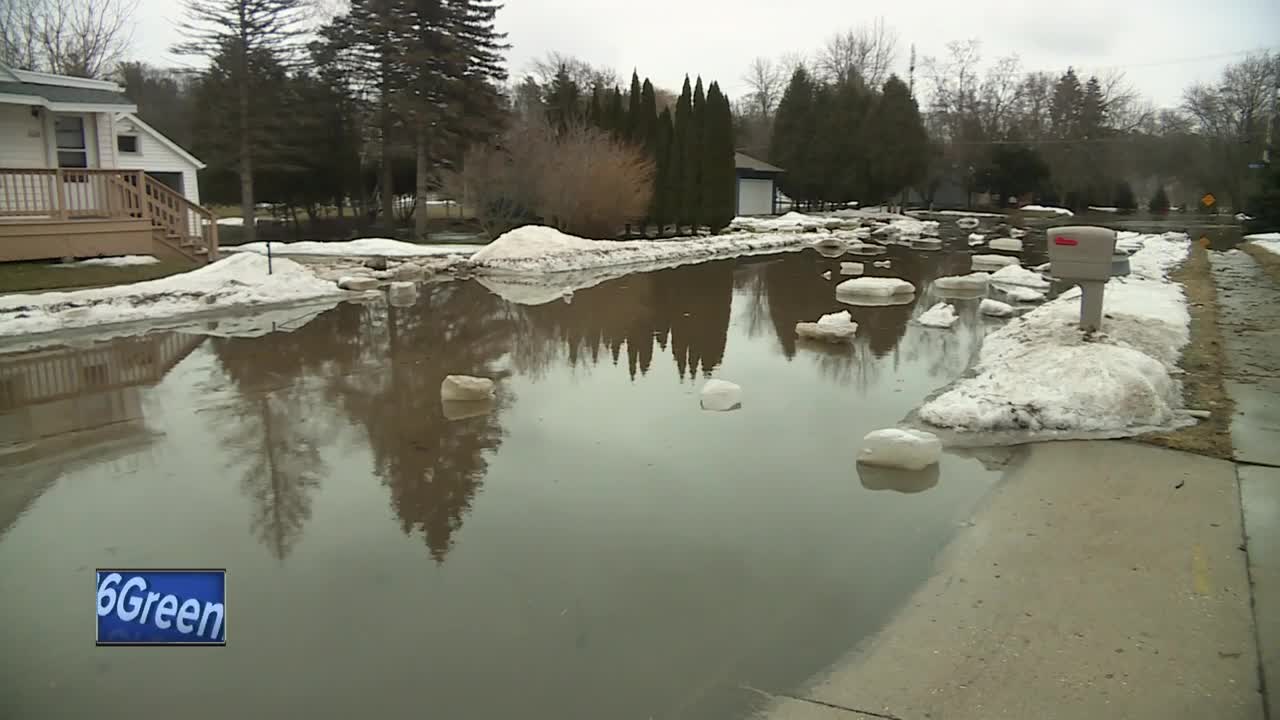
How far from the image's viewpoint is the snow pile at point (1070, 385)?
7734 millimetres

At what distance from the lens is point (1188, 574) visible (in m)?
4.81

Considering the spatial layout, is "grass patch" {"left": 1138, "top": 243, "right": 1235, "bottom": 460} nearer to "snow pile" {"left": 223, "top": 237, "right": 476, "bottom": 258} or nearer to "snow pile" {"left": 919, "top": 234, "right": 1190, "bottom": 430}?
"snow pile" {"left": 919, "top": 234, "right": 1190, "bottom": 430}

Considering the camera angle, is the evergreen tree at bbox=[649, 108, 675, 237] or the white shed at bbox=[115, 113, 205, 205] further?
the evergreen tree at bbox=[649, 108, 675, 237]

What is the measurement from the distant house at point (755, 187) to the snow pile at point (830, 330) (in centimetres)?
4037

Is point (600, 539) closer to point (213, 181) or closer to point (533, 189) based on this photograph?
point (533, 189)

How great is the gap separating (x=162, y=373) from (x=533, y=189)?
68.7 ft

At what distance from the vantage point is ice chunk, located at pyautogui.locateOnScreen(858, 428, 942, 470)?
695 cm

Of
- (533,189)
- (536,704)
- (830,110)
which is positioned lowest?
(536,704)

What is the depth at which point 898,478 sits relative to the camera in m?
6.82

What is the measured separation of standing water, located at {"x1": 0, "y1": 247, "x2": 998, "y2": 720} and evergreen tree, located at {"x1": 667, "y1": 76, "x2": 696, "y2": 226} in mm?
26003

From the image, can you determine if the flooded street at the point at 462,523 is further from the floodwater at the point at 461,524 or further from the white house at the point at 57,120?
the white house at the point at 57,120

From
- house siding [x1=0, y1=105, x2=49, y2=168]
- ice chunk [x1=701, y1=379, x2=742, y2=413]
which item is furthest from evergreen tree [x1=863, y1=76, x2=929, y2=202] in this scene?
ice chunk [x1=701, y1=379, x2=742, y2=413]

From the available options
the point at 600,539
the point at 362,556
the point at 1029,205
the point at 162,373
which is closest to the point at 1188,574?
the point at 600,539

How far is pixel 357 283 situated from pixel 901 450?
15548mm
